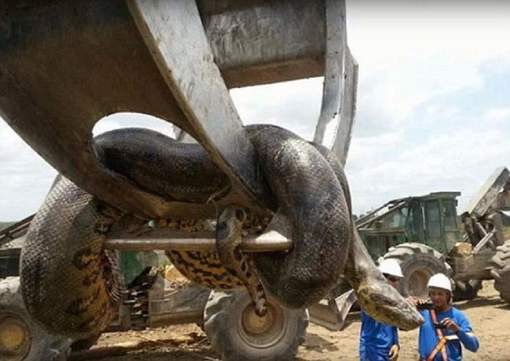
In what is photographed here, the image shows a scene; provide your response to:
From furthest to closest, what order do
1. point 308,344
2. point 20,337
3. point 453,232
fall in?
1. point 453,232
2. point 308,344
3. point 20,337

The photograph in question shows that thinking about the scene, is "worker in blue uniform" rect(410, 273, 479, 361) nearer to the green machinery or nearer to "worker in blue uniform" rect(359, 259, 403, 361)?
"worker in blue uniform" rect(359, 259, 403, 361)

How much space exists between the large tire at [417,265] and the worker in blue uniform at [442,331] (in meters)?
6.57

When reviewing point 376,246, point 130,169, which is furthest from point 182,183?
point 376,246

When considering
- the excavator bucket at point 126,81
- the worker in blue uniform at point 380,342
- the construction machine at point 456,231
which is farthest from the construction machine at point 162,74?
the construction machine at point 456,231

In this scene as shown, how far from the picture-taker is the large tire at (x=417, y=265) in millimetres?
12078

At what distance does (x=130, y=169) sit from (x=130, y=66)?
1.87 feet

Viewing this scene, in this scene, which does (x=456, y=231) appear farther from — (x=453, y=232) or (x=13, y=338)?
(x=13, y=338)

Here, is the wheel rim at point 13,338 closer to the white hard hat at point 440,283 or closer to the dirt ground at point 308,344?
the dirt ground at point 308,344

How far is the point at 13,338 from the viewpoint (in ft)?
27.3

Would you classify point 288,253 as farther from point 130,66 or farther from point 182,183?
point 130,66

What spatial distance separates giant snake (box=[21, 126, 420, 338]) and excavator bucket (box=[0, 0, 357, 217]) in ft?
0.27

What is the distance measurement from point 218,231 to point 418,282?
1109 cm

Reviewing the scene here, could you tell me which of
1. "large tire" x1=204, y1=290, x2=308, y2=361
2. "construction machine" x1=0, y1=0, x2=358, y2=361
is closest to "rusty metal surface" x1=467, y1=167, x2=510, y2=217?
"large tire" x1=204, y1=290, x2=308, y2=361

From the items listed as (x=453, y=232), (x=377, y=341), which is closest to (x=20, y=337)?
Answer: (x=377, y=341)
